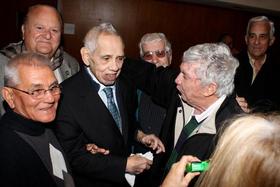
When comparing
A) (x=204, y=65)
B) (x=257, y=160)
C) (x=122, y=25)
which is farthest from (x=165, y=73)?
Result: (x=122, y=25)

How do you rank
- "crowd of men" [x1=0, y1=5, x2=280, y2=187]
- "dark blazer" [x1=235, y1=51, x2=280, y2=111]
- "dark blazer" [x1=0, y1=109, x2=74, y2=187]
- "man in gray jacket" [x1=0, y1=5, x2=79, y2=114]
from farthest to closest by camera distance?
1. "dark blazer" [x1=235, y1=51, x2=280, y2=111]
2. "man in gray jacket" [x1=0, y1=5, x2=79, y2=114]
3. "crowd of men" [x1=0, y1=5, x2=280, y2=187]
4. "dark blazer" [x1=0, y1=109, x2=74, y2=187]

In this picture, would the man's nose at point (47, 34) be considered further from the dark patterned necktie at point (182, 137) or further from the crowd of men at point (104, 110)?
the dark patterned necktie at point (182, 137)

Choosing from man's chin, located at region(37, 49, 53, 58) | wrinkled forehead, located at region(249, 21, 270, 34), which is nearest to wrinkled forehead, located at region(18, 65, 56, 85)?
man's chin, located at region(37, 49, 53, 58)

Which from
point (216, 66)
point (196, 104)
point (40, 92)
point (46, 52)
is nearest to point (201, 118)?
point (196, 104)

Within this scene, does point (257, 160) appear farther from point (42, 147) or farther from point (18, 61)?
point (18, 61)

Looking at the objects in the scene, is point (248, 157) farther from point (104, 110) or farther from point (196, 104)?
point (104, 110)

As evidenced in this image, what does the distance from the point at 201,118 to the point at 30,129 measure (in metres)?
1.04

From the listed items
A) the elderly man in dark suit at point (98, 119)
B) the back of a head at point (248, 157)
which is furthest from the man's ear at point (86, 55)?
the back of a head at point (248, 157)

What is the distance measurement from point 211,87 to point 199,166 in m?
0.80

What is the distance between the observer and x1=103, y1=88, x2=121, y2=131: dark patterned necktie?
1946 mm

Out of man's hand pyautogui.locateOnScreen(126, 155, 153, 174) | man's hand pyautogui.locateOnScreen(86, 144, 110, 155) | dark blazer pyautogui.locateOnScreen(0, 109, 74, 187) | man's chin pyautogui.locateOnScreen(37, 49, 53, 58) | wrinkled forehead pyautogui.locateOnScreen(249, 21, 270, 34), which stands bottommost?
man's hand pyautogui.locateOnScreen(126, 155, 153, 174)

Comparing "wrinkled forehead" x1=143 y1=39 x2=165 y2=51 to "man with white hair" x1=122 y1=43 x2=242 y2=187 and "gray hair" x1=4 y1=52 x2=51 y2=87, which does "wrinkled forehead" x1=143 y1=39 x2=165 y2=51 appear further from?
"gray hair" x1=4 y1=52 x2=51 y2=87

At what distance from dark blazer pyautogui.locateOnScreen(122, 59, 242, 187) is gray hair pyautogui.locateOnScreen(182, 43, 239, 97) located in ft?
0.35

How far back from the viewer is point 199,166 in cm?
107
